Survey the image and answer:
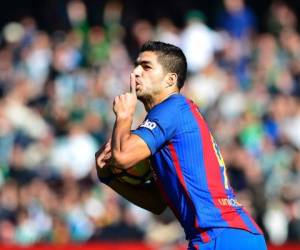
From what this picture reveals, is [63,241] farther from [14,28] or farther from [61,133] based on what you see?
[14,28]

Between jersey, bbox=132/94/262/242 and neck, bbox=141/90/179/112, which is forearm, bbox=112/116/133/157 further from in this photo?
neck, bbox=141/90/179/112

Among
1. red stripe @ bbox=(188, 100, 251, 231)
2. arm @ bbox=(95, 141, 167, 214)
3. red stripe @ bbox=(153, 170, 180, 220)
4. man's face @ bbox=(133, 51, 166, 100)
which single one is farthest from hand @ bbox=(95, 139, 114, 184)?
red stripe @ bbox=(188, 100, 251, 231)

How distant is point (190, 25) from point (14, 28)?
314cm

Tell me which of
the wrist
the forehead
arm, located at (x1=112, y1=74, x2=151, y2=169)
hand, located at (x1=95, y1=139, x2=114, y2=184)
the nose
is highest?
the forehead

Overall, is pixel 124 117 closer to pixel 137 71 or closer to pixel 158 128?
pixel 158 128

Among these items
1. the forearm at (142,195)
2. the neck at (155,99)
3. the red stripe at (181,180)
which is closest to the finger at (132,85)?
the neck at (155,99)

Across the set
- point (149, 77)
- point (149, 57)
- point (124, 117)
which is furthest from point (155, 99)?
point (124, 117)

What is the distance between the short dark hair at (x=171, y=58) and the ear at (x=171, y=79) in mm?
24

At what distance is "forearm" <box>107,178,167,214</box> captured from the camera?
269 inches

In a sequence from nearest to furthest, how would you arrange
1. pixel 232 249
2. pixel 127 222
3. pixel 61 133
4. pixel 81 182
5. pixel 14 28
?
pixel 232 249 → pixel 127 222 → pixel 81 182 → pixel 61 133 → pixel 14 28

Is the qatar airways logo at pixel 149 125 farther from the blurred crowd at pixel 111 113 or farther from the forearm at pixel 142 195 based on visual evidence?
the blurred crowd at pixel 111 113

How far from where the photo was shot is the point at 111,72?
15695 mm

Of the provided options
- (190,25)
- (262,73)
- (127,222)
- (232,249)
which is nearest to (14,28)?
(190,25)

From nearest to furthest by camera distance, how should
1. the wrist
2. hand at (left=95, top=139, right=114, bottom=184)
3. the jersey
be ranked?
the wrist
the jersey
hand at (left=95, top=139, right=114, bottom=184)
